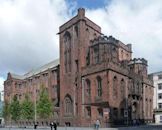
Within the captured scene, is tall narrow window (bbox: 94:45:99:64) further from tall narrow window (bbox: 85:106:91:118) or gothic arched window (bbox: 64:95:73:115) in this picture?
gothic arched window (bbox: 64:95:73:115)

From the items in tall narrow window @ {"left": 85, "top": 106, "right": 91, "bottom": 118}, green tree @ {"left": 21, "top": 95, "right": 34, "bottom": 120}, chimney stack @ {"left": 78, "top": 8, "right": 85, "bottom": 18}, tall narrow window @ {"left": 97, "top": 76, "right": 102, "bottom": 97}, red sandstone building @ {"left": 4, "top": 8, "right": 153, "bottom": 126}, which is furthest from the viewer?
green tree @ {"left": 21, "top": 95, "right": 34, "bottom": 120}

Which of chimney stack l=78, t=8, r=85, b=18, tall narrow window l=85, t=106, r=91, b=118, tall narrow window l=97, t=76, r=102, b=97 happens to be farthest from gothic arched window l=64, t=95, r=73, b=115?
chimney stack l=78, t=8, r=85, b=18

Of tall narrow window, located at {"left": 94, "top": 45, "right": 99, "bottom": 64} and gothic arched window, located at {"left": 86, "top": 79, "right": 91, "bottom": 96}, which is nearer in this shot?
gothic arched window, located at {"left": 86, "top": 79, "right": 91, "bottom": 96}

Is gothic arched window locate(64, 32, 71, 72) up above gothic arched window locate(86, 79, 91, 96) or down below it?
above

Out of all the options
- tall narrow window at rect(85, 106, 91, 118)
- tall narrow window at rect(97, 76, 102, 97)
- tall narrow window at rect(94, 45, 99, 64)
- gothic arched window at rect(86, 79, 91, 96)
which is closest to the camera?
tall narrow window at rect(97, 76, 102, 97)

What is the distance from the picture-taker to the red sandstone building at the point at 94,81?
233 feet

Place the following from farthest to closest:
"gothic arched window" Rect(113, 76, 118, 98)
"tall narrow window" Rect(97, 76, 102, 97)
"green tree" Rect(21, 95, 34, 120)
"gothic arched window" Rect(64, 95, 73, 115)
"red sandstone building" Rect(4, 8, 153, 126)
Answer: "green tree" Rect(21, 95, 34, 120) < "gothic arched window" Rect(64, 95, 73, 115) < "tall narrow window" Rect(97, 76, 102, 97) < "gothic arched window" Rect(113, 76, 118, 98) < "red sandstone building" Rect(4, 8, 153, 126)

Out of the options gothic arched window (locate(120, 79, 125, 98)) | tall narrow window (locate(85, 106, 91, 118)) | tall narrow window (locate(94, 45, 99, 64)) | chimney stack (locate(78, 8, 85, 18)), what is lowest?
tall narrow window (locate(85, 106, 91, 118))

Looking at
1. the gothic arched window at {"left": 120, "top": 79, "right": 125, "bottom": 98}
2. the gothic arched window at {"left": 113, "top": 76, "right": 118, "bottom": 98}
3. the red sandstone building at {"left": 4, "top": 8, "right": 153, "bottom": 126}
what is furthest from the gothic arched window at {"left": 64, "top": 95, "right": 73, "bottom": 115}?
the gothic arched window at {"left": 113, "top": 76, "right": 118, "bottom": 98}

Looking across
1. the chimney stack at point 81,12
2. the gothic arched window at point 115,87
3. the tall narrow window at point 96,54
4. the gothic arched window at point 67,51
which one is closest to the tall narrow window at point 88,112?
the gothic arched window at point 115,87

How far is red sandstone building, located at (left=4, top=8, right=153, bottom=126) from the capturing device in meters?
71.1

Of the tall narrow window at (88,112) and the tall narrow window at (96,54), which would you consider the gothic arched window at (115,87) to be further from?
the tall narrow window at (88,112)

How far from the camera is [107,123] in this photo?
2670 inches

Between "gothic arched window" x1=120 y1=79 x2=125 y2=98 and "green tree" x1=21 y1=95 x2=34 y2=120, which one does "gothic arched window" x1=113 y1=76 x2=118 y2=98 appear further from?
"green tree" x1=21 y1=95 x2=34 y2=120
